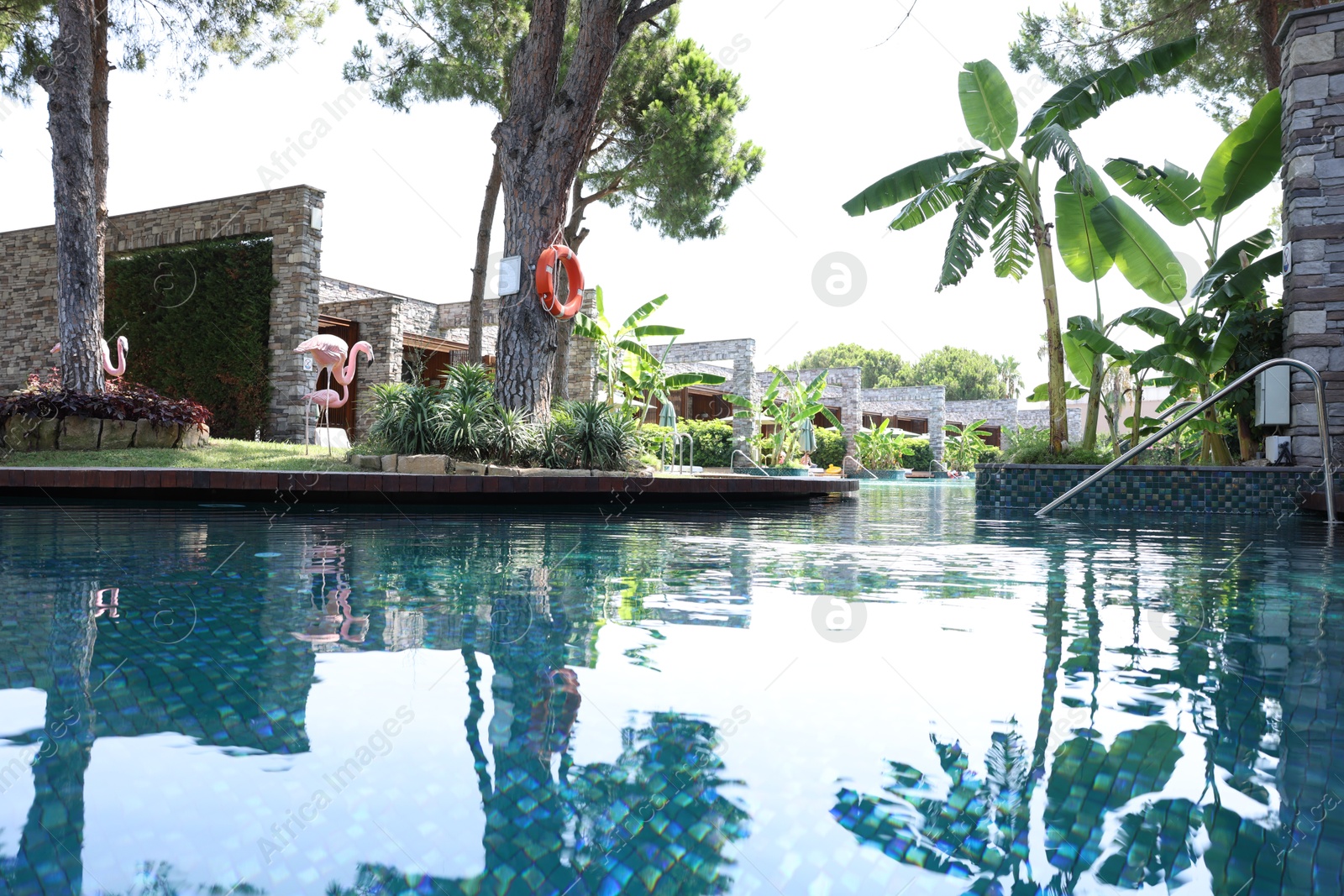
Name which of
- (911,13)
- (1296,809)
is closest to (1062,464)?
(911,13)

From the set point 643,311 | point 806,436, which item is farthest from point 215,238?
point 806,436

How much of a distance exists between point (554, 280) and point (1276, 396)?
6577 mm

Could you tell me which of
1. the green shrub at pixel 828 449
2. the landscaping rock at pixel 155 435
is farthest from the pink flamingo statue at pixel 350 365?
the green shrub at pixel 828 449

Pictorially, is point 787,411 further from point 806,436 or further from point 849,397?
point 849,397

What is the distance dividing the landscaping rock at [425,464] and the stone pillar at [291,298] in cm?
622

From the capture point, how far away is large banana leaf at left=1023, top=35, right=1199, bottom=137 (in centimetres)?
842

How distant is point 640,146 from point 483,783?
46.4 feet

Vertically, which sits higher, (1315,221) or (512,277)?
(1315,221)

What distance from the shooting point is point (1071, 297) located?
9852 mm

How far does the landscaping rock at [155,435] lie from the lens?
30.5ft

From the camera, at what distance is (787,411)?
1775cm

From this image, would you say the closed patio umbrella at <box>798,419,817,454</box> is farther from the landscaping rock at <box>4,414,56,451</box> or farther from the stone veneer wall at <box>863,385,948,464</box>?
the landscaping rock at <box>4,414,56,451</box>

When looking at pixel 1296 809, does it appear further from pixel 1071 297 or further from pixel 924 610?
pixel 1071 297

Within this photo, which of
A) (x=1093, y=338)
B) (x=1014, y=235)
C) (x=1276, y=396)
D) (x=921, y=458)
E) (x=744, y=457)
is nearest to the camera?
(x=1276, y=396)
